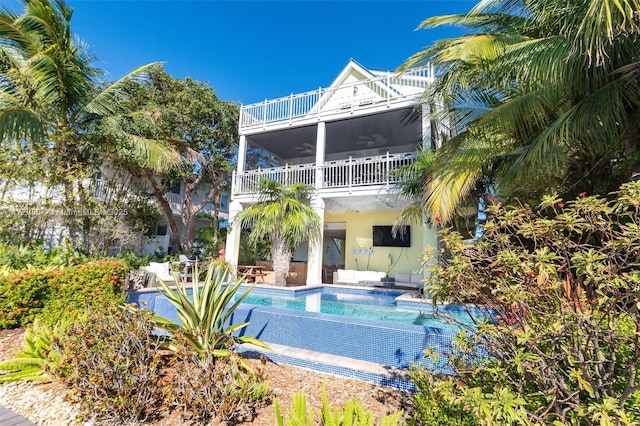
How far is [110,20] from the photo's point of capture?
1281 centimetres

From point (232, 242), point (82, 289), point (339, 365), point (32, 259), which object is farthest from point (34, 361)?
point (232, 242)

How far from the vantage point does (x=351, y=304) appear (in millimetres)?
9875

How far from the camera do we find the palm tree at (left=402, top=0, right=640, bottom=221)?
4.09 meters

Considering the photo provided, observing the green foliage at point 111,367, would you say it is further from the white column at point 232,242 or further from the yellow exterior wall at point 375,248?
the yellow exterior wall at point 375,248

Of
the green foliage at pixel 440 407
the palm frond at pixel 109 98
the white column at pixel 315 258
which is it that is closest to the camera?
the green foliage at pixel 440 407

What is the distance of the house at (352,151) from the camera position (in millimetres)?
11930

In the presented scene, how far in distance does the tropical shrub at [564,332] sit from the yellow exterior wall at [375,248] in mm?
11694

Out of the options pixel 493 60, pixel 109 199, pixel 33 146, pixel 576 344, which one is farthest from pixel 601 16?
pixel 109 199

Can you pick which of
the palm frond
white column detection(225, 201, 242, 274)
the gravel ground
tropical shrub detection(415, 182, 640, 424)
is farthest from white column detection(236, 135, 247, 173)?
tropical shrub detection(415, 182, 640, 424)

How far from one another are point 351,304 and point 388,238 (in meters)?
5.79

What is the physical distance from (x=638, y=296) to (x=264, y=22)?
17.3 metres

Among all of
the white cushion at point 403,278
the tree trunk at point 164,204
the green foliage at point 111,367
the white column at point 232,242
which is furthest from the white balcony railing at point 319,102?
the green foliage at point 111,367

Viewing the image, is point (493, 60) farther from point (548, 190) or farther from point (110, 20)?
point (110, 20)

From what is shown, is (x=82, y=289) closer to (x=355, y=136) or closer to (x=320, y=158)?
(x=320, y=158)
